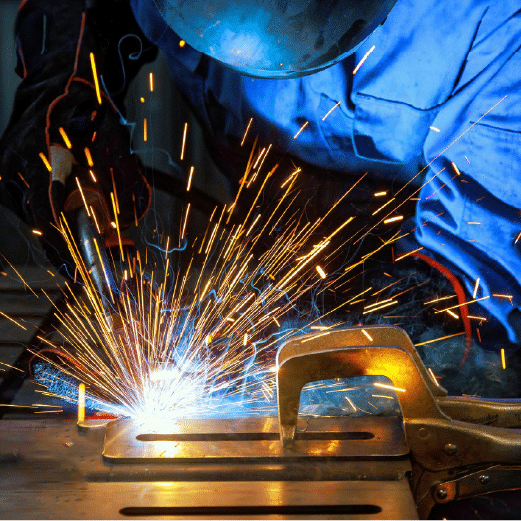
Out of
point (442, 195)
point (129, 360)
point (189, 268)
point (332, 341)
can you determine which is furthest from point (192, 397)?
point (442, 195)

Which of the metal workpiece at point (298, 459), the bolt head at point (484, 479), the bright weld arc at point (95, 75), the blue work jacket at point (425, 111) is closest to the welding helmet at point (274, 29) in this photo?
the blue work jacket at point (425, 111)

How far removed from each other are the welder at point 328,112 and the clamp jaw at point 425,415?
0.95 meters

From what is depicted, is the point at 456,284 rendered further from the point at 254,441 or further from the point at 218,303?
the point at 254,441

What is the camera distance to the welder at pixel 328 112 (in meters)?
1.98

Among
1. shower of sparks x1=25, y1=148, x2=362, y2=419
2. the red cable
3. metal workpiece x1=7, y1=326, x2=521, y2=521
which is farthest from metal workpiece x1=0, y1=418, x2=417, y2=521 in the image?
the red cable

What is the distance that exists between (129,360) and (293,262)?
72 cm

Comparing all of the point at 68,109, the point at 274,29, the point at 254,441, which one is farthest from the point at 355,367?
the point at 68,109

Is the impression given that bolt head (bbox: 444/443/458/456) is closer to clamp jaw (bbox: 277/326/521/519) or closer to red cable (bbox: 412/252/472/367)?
clamp jaw (bbox: 277/326/521/519)

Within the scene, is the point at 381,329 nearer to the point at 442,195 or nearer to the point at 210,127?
the point at 442,195

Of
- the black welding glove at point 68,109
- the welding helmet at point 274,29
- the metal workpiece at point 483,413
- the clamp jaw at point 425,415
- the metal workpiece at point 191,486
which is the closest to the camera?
the metal workpiece at point 191,486

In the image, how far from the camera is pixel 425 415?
121 centimetres

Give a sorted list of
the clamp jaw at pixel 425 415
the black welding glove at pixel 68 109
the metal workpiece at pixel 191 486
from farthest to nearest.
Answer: the black welding glove at pixel 68 109, the clamp jaw at pixel 425 415, the metal workpiece at pixel 191 486

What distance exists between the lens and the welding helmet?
1.46 m

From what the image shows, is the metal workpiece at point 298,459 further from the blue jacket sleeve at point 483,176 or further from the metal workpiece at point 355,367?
the blue jacket sleeve at point 483,176
